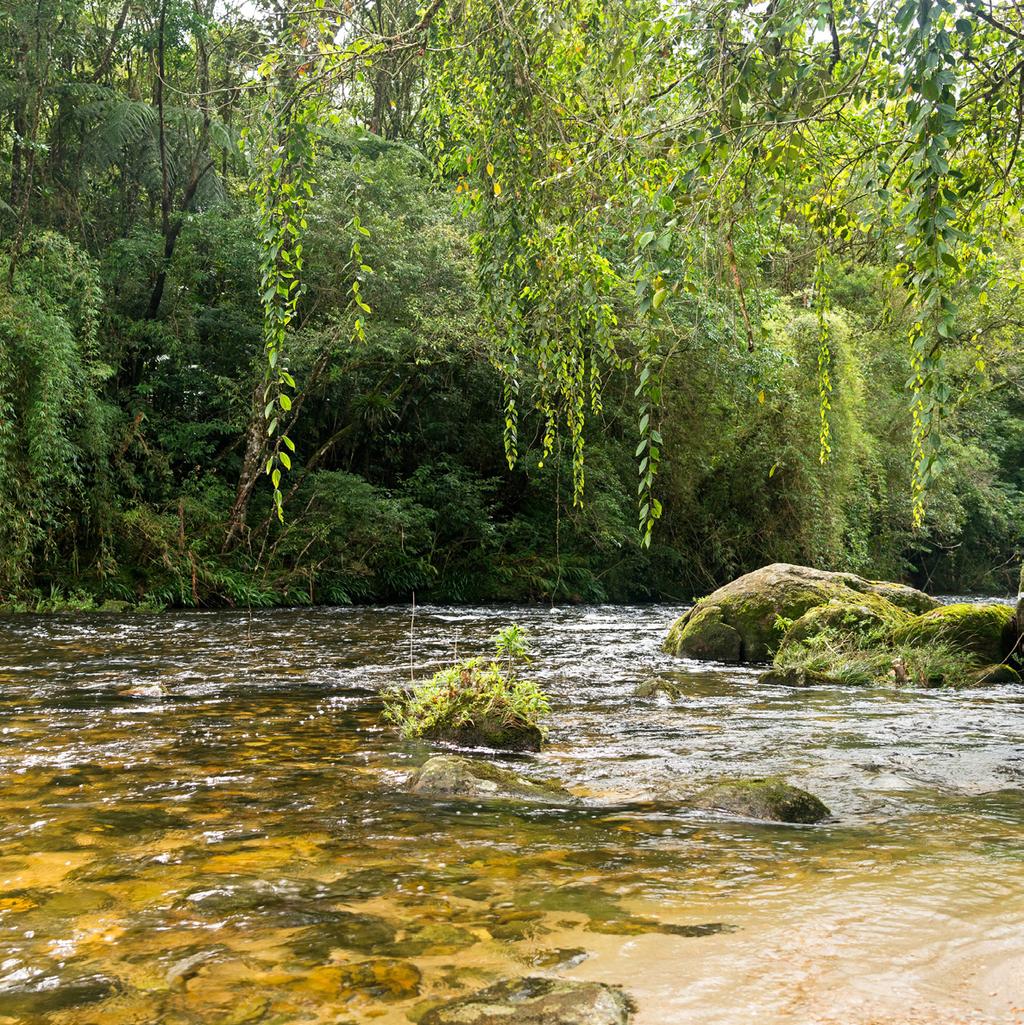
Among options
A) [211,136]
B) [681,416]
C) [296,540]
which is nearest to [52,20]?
[211,136]

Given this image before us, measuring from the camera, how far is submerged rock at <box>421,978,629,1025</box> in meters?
2.36

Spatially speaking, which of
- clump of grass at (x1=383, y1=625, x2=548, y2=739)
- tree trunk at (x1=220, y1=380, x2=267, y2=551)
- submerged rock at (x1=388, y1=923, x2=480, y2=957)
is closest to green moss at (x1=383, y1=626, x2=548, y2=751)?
clump of grass at (x1=383, y1=625, x2=548, y2=739)

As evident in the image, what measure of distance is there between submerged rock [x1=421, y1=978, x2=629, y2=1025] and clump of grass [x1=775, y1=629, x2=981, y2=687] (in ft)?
24.6

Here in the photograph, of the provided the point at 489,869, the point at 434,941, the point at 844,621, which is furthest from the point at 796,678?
the point at 434,941

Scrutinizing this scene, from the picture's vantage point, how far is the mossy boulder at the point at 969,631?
10.3 metres

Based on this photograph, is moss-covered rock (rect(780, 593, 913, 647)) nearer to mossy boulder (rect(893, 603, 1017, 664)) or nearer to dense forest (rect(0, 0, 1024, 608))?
mossy boulder (rect(893, 603, 1017, 664))

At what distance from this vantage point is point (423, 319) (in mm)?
17172

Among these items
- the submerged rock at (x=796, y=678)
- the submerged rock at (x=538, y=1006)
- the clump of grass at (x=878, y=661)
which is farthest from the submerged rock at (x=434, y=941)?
the clump of grass at (x=878, y=661)

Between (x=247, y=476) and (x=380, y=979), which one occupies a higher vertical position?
(x=247, y=476)

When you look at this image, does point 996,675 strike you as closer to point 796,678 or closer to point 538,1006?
point 796,678

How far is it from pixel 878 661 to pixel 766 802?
6.05 meters

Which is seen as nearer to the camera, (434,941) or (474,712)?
(434,941)

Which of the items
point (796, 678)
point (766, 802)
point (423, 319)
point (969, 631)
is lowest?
point (796, 678)

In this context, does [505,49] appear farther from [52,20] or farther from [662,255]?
[52,20]
